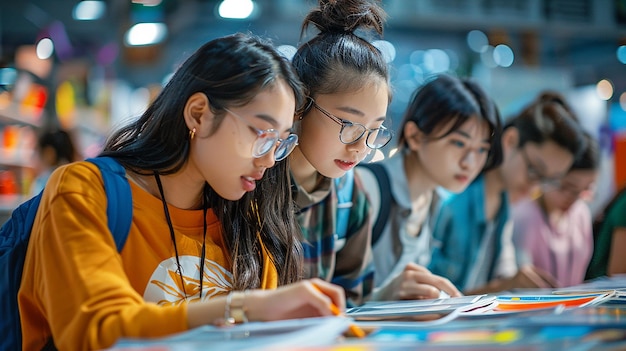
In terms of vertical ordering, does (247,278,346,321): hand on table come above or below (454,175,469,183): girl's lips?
below

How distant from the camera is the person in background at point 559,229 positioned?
12.0 ft

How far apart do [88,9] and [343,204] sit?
20.1ft

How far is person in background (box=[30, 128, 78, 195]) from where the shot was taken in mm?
4867

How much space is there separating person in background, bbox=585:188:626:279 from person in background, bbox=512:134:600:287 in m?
0.47

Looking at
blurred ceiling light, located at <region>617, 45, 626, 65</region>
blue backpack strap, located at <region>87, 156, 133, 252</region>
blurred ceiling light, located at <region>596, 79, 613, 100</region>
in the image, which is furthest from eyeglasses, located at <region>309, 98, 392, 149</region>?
blurred ceiling light, located at <region>617, 45, 626, 65</region>

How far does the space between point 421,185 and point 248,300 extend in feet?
5.33

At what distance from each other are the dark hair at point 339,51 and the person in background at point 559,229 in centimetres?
197

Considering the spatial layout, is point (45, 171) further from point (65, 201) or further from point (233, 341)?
point (233, 341)

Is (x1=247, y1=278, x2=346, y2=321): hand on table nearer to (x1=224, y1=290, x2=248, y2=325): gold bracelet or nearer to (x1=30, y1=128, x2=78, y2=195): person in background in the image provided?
(x1=224, y1=290, x2=248, y2=325): gold bracelet

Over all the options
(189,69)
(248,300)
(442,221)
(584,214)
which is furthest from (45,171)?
(248,300)

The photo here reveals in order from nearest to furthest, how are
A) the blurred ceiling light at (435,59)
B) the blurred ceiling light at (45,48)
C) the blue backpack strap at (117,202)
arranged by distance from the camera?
the blue backpack strap at (117,202), the blurred ceiling light at (45,48), the blurred ceiling light at (435,59)

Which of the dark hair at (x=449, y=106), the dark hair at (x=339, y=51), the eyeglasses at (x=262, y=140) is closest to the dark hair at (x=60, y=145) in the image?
the dark hair at (x=449, y=106)

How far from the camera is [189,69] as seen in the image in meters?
1.43

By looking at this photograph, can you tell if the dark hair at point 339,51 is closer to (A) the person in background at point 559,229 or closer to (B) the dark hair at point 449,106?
(B) the dark hair at point 449,106
